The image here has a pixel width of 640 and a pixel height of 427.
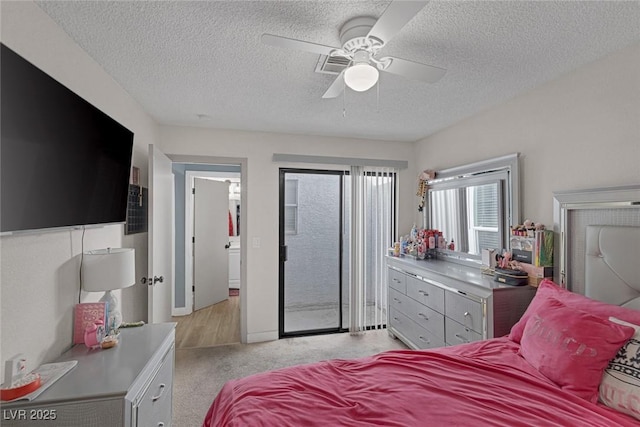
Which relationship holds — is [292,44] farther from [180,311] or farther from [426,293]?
[180,311]

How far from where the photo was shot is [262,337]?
3631 millimetres

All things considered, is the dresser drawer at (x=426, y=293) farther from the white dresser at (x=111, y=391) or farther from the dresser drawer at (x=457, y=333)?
the white dresser at (x=111, y=391)

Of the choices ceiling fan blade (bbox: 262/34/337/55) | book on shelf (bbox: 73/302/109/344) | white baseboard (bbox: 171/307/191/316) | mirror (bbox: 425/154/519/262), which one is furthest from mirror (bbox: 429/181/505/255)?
white baseboard (bbox: 171/307/191/316)

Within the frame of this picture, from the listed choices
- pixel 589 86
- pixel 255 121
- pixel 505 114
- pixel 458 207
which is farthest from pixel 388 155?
pixel 589 86

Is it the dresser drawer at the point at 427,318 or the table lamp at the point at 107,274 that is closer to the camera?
the table lamp at the point at 107,274

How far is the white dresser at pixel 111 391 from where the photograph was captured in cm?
119

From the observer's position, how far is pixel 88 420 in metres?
1.24

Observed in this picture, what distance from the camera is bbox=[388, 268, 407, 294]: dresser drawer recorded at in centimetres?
336

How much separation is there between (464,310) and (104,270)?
2554 mm

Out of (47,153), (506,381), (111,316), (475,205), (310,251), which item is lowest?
(506,381)

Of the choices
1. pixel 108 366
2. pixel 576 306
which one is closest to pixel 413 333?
pixel 576 306

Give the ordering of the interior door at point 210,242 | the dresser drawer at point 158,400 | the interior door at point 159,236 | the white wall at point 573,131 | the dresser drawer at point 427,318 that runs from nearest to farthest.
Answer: the dresser drawer at point 158,400, the white wall at point 573,131, the interior door at point 159,236, the dresser drawer at point 427,318, the interior door at point 210,242

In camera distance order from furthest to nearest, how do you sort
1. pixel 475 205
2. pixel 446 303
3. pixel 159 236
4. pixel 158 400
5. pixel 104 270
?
pixel 475 205, pixel 159 236, pixel 446 303, pixel 104 270, pixel 158 400

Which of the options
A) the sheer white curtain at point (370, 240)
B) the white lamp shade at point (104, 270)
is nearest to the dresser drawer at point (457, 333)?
the sheer white curtain at point (370, 240)
